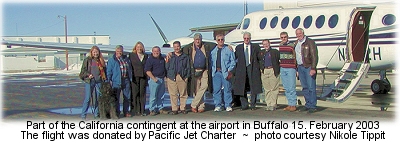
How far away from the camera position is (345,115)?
390 inches

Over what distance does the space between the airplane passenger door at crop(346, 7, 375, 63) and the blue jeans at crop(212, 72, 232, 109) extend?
4.97m

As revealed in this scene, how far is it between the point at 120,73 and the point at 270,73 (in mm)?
3259

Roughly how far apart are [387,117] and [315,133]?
100 inches

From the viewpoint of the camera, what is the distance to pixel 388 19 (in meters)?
14.2

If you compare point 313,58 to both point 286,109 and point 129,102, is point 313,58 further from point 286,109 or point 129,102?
point 129,102

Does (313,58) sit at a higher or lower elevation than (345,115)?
higher

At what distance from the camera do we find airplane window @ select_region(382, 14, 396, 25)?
14078 mm

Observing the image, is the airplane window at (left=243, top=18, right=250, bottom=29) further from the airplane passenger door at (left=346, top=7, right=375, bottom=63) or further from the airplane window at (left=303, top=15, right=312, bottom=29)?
the airplane passenger door at (left=346, top=7, right=375, bottom=63)

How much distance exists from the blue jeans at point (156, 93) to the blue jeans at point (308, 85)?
3018 mm

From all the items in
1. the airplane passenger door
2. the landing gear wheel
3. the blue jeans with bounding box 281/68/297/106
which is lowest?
the landing gear wheel

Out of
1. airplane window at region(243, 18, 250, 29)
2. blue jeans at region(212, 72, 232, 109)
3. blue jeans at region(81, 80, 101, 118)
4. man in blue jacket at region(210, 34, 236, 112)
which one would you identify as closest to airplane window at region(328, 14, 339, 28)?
airplane window at region(243, 18, 250, 29)

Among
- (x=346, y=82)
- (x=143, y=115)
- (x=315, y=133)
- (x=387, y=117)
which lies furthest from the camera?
(x=346, y=82)

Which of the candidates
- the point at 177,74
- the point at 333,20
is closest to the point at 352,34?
the point at 333,20

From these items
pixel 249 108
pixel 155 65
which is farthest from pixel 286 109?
pixel 155 65
